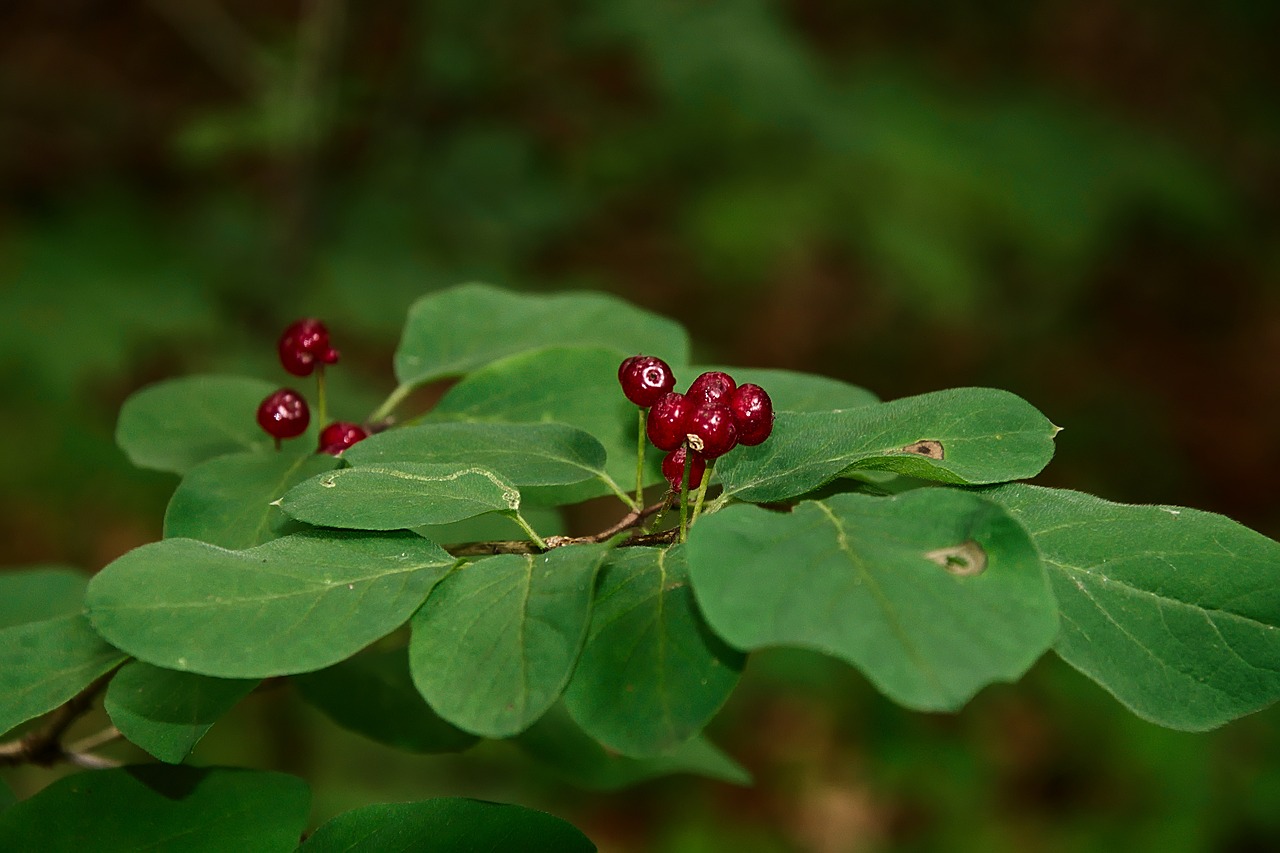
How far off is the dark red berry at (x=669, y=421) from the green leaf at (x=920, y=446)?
0.05 metres

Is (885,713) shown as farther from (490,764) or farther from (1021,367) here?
(1021,367)

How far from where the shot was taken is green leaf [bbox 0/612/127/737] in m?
0.85

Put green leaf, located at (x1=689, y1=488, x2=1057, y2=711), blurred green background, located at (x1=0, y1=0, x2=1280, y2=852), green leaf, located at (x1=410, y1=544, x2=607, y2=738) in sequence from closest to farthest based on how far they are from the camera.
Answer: green leaf, located at (x1=689, y1=488, x2=1057, y2=711) → green leaf, located at (x1=410, y1=544, x2=607, y2=738) → blurred green background, located at (x1=0, y1=0, x2=1280, y2=852)

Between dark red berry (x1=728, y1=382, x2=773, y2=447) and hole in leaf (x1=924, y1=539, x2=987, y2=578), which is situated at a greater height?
dark red berry (x1=728, y1=382, x2=773, y2=447)

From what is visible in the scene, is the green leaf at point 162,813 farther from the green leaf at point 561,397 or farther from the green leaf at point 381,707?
the green leaf at point 561,397

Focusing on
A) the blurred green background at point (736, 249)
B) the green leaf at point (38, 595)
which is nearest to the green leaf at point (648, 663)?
the green leaf at point (38, 595)

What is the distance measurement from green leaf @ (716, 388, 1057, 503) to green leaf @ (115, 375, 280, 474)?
566mm

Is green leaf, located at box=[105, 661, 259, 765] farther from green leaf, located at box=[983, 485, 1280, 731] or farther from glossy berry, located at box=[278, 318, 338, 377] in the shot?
green leaf, located at box=[983, 485, 1280, 731]

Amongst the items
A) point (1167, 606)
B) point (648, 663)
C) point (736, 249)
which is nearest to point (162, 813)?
point (648, 663)

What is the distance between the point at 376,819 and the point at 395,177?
12.3 ft

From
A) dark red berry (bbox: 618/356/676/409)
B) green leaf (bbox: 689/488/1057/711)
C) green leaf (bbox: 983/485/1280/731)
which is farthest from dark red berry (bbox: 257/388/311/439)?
green leaf (bbox: 983/485/1280/731)

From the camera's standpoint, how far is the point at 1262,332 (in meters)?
6.54

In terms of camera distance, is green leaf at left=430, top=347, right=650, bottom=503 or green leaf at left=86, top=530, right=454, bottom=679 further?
green leaf at left=430, top=347, right=650, bottom=503

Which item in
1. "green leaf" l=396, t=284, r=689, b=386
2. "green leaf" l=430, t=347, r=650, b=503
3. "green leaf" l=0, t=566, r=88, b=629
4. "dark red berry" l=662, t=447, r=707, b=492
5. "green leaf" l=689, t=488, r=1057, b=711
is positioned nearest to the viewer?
"green leaf" l=689, t=488, r=1057, b=711
